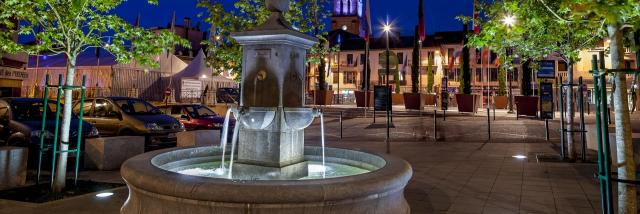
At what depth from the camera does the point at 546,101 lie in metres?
14.1

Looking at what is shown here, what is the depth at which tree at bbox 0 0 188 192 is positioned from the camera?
636cm

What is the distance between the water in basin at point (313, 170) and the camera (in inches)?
231

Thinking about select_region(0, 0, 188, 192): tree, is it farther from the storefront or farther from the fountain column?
the storefront

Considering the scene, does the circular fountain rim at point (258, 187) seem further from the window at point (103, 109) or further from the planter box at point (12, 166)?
the window at point (103, 109)

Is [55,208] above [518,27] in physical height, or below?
below

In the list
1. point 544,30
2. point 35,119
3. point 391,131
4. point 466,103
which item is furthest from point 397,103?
point 35,119

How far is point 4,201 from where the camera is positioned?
5625 mm

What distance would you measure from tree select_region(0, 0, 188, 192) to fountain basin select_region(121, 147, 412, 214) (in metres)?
3.32

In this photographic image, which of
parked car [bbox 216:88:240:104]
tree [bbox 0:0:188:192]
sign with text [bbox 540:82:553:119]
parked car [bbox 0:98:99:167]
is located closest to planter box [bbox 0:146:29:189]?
tree [bbox 0:0:188:192]

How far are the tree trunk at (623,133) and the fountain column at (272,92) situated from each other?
3.56 meters

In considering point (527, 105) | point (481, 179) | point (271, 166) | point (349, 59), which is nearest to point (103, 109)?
point (271, 166)

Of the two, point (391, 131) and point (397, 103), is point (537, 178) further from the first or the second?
point (397, 103)

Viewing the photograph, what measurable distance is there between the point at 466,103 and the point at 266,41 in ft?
83.1

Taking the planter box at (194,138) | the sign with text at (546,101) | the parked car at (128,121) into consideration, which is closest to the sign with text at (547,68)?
the sign with text at (546,101)
